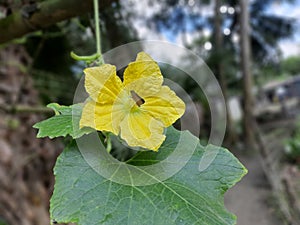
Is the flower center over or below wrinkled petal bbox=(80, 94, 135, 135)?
over

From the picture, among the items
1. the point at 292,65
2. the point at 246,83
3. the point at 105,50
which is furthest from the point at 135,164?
the point at 292,65

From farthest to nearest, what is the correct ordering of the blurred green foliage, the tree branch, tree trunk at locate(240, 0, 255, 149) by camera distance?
the blurred green foliage
tree trunk at locate(240, 0, 255, 149)
the tree branch

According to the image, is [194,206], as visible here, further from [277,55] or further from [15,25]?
[277,55]

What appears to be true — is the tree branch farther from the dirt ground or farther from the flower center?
the dirt ground

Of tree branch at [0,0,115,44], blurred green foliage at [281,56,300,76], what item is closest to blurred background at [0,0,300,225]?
tree branch at [0,0,115,44]

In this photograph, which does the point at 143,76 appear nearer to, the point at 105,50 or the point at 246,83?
the point at 105,50

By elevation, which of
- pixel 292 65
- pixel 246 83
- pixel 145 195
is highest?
pixel 145 195

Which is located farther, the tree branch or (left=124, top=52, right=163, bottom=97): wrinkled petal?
the tree branch
